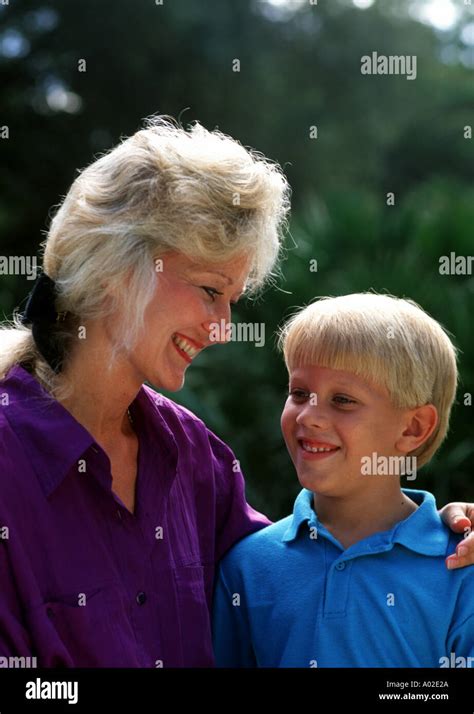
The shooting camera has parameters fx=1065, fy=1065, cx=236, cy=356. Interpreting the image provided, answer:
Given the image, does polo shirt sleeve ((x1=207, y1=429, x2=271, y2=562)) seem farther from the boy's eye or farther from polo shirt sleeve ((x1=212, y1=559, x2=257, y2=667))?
the boy's eye

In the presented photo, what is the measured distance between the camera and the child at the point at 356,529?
232 centimetres

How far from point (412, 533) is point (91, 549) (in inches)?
28.9

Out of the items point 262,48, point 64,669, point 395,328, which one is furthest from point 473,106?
point 64,669

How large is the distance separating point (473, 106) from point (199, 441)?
36.7ft

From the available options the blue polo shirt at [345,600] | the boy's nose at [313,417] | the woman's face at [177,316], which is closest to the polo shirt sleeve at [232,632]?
the blue polo shirt at [345,600]

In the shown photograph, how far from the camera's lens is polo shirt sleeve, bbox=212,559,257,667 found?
98.8 inches

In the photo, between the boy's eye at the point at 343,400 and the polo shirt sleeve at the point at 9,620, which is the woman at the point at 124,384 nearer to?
the polo shirt sleeve at the point at 9,620

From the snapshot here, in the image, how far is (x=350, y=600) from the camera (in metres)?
2.35

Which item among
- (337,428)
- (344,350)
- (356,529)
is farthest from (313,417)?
(356,529)

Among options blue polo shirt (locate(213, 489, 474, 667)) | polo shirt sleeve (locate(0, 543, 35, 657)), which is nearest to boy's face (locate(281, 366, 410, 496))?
blue polo shirt (locate(213, 489, 474, 667))

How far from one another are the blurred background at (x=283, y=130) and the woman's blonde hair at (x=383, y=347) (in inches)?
87.6

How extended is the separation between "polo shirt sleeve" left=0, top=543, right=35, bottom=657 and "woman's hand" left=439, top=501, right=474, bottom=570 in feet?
3.03

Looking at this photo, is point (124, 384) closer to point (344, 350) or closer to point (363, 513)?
point (344, 350)

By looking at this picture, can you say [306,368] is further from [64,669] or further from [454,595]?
[64,669]
